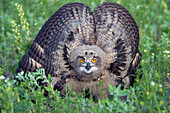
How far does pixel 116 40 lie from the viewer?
4438 millimetres

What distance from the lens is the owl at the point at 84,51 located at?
14.2 ft

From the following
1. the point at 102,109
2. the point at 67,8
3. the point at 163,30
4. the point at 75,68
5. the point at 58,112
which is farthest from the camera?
the point at 163,30

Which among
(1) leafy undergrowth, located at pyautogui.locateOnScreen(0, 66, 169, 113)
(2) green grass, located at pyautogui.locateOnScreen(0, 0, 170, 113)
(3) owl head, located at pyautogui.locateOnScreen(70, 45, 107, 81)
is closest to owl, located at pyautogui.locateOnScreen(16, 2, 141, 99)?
(3) owl head, located at pyautogui.locateOnScreen(70, 45, 107, 81)

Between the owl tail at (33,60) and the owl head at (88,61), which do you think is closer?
the owl head at (88,61)

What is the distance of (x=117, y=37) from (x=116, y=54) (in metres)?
0.29

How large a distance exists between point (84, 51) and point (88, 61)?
0.18 metres

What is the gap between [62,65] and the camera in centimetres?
437

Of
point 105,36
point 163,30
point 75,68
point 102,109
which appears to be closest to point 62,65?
point 75,68

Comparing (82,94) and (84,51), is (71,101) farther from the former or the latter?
(84,51)

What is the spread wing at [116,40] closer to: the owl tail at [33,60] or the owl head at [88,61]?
the owl head at [88,61]

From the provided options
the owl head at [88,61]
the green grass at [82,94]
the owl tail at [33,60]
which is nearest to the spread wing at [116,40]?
the owl head at [88,61]

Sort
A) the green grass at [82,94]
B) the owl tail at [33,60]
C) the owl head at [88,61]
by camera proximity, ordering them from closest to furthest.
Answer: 1. the green grass at [82,94]
2. the owl head at [88,61]
3. the owl tail at [33,60]

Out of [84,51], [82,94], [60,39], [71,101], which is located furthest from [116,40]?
[71,101]

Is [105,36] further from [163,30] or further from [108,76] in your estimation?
[163,30]
